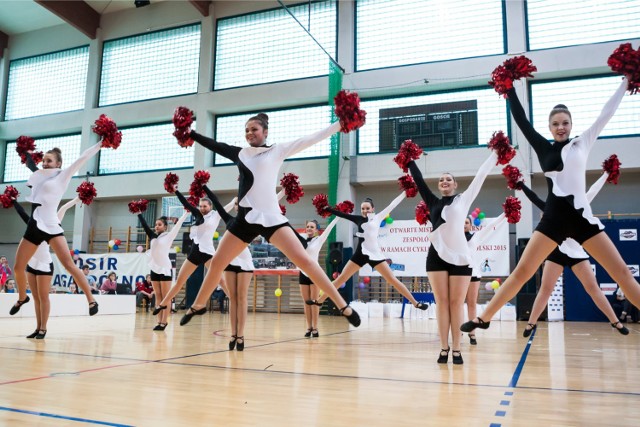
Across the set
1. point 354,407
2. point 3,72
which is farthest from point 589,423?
point 3,72

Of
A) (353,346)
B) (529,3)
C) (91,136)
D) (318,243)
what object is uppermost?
(529,3)

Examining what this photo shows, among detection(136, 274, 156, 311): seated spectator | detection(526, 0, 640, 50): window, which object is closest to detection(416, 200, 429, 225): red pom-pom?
detection(526, 0, 640, 50): window

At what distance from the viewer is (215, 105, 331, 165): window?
1619 cm

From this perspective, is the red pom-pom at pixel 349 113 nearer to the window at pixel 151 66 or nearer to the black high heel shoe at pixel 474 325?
the black high heel shoe at pixel 474 325

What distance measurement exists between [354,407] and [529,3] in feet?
47.4

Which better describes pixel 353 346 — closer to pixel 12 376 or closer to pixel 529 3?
pixel 12 376

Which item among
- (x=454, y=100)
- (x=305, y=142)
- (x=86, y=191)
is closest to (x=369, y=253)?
(x=305, y=142)

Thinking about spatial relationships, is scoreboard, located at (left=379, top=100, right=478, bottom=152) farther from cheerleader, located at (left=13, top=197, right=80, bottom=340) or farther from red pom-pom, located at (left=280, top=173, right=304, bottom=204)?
cheerleader, located at (left=13, top=197, right=80, bottom=340)

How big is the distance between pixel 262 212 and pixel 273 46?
14289mm

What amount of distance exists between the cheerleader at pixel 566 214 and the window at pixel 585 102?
1088 cm

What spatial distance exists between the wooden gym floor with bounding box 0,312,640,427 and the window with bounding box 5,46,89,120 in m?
16.6

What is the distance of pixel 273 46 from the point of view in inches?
664

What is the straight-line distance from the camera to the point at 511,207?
17.7ft

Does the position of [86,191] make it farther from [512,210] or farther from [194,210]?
[512,210]
